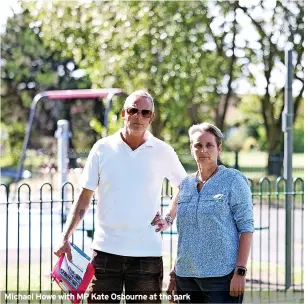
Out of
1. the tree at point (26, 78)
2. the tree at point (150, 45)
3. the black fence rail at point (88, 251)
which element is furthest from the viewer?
the tree at point (26, 78)

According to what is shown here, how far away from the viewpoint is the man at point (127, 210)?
5.08 m

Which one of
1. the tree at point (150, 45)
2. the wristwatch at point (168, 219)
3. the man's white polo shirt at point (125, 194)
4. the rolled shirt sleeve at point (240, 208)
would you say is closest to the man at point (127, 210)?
the man's white polo shirt at point (125, 194)

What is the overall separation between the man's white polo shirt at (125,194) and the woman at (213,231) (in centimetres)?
28

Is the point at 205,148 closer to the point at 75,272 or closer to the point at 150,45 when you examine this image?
the point at 75,272

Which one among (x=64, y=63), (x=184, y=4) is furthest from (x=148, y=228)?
(x=64, y=63)

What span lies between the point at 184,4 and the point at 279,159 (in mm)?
7262

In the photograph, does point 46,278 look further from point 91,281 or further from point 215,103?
point 215,103

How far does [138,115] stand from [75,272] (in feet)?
3.46

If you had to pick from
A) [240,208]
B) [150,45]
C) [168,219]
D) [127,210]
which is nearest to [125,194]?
[127,210]

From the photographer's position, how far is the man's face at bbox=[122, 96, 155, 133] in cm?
516

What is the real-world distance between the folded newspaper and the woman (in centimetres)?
61

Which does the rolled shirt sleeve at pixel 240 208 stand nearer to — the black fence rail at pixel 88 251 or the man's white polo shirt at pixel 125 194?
the man's white polo shirt at pixel 125 194

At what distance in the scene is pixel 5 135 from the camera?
4559 cm

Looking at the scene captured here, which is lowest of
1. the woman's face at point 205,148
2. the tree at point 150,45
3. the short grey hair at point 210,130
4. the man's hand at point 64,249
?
the man's hand at point 64,249
